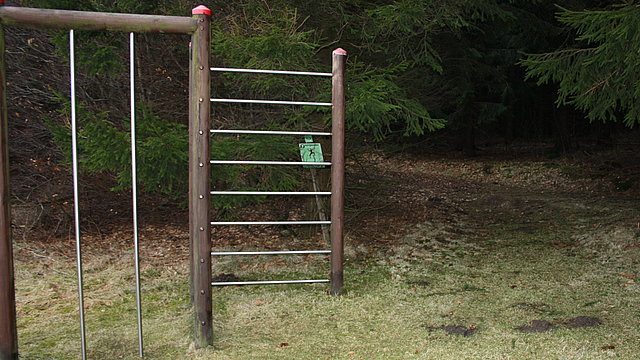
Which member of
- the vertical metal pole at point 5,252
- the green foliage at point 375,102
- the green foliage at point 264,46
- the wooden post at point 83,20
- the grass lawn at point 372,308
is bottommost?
the grass lawn at point 372,308

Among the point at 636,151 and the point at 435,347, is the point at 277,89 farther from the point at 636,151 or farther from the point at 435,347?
the point at 636,151

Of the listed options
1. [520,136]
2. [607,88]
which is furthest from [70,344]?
[520,136]

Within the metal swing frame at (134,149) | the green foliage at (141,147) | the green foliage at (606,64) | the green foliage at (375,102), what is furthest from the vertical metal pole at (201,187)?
the green foliage at (606,64)

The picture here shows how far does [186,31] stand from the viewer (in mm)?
3102

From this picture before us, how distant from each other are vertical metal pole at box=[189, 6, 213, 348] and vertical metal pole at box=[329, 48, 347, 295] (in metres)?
1.28

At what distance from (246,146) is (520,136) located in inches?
633

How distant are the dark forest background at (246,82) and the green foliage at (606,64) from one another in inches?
0.5

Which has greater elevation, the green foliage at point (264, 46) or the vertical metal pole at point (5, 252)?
the green foliage at point (264, 46)

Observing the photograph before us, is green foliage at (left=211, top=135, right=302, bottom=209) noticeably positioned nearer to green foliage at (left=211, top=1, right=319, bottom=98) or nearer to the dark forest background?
the dark forest background

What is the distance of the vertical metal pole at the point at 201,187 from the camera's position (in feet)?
10.5

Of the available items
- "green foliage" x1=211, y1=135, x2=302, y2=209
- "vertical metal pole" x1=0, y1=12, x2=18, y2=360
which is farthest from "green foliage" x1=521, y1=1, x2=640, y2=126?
"vertical metal pole" x1=0, y1=12, x2=18, y2=360

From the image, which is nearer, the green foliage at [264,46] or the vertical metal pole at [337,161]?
the vertical metal pole at [337,161]

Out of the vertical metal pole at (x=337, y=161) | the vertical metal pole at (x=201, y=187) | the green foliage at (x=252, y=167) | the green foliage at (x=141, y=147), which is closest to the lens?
the vertical metal pole at (x=201, y=187)

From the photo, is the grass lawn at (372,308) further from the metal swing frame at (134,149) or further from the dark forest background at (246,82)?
the dark forest background at (246,82)
